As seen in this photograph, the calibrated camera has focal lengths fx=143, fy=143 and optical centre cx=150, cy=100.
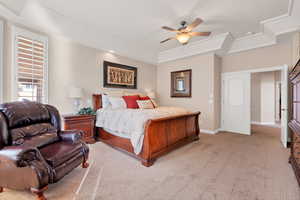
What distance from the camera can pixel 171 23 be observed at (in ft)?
12.3

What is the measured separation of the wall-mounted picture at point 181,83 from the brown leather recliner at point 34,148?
4.26 metres

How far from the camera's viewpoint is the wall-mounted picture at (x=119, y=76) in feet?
15.3

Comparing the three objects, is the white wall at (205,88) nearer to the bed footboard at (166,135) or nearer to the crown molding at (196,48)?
the crown molding at (196,48)

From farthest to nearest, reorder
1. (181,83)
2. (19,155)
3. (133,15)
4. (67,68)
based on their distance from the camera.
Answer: (181,83)
(67,68)
(133,15)
(19,155)

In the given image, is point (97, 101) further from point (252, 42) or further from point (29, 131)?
point (252, 42)

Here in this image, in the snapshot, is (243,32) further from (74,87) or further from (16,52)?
(16,52)

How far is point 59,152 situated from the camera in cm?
191

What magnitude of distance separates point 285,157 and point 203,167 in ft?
6.02

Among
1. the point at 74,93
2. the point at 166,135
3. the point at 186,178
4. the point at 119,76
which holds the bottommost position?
the point at 186,178

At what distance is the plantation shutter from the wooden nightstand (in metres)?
0.81

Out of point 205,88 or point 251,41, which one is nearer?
point 251,41

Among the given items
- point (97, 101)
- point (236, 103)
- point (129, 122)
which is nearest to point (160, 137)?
point (129, 122)

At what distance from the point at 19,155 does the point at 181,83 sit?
5167 mm

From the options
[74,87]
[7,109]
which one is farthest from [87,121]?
[7,109]
